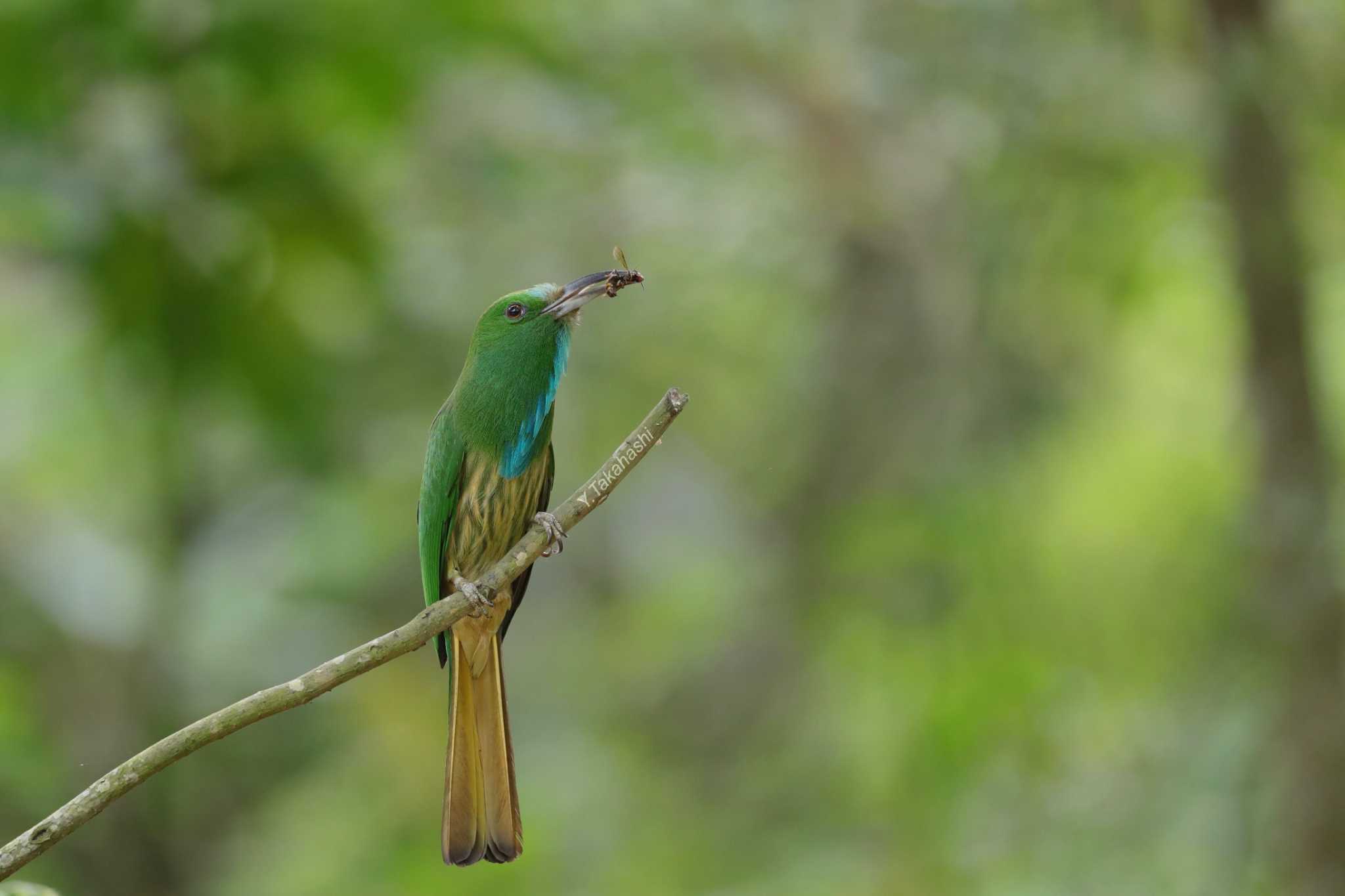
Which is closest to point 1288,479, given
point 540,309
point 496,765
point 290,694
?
point 496,765

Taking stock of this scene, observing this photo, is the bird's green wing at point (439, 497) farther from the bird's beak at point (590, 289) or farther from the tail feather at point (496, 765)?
the bird's beak at point (590, 289)

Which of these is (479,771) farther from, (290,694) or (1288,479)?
(1288,479)

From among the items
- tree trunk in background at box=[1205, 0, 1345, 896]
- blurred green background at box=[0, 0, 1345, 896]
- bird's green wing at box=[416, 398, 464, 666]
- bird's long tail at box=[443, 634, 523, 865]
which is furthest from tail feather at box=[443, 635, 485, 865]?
tree trunk in background at box=[1205, 0, 1345, 896]

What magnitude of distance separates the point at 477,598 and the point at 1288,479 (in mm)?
4169

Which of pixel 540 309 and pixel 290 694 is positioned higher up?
pixel 540 309

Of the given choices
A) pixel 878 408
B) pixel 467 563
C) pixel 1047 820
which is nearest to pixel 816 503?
pixel 878 408

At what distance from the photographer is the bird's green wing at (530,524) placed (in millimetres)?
1748

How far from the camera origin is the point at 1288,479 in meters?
4.81

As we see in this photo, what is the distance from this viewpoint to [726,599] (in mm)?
7668

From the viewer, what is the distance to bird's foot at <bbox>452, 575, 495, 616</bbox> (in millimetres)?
1340

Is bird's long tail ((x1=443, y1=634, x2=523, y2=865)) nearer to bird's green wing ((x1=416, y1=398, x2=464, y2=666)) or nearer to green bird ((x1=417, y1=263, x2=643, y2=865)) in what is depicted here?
green bird ((x1=417, y1=263, x2=643, y2=865))

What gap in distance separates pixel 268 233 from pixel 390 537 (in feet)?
12.7

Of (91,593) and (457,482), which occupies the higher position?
(91,593)

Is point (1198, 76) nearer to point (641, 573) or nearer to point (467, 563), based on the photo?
point (467, 563)
